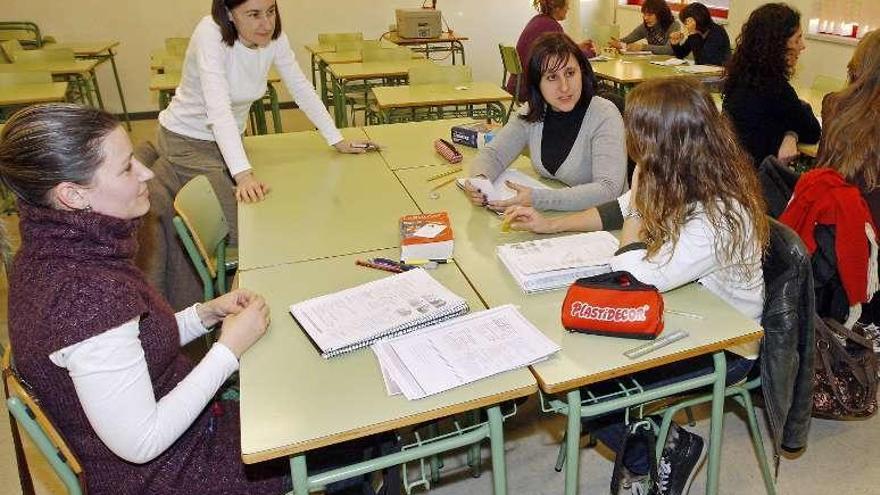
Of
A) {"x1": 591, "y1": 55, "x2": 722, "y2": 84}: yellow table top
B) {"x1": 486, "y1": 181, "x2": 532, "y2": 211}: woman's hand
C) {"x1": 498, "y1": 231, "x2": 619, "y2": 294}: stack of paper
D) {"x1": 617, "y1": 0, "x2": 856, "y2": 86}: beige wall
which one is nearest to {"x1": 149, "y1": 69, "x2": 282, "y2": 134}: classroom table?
{"x1": 591, "y1": 55, "x2": 722, "y2": 84}: yellow table top

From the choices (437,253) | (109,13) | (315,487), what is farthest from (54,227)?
(109,13)

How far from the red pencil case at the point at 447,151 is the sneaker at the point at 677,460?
1.37 metres

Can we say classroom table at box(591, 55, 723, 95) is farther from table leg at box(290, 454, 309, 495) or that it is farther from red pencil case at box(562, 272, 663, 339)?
table leg at box(290, 454, 309, 495)

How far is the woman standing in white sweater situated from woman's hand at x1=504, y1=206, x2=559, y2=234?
924 millimetres

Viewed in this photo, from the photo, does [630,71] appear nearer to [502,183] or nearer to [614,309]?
[502,183]

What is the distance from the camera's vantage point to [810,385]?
163 cm

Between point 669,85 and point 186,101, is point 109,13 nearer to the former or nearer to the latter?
point 186,101

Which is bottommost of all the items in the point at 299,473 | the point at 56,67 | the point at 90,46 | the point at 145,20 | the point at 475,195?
the point at 299,473

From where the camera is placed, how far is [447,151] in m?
2.68

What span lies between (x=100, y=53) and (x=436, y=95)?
390 centimetres

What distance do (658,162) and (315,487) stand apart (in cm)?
105

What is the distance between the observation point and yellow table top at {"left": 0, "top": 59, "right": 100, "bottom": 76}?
5047 millimetres

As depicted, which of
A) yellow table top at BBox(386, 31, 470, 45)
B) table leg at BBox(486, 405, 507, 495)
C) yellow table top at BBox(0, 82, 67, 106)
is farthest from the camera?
yellow table top at BBox(386, 31, 470, 45)

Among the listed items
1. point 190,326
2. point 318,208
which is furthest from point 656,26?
point 190,326
